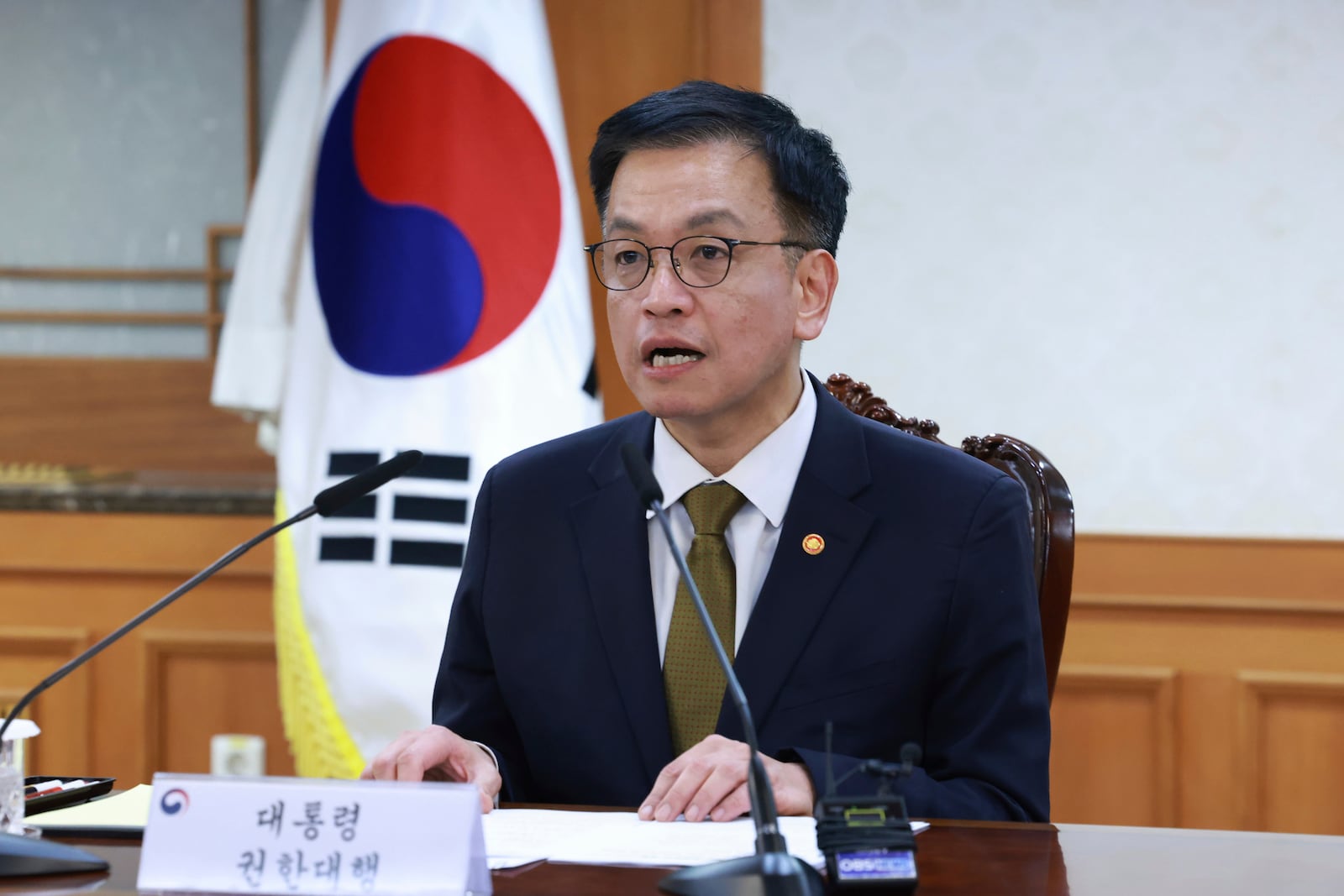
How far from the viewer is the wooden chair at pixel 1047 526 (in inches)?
61.4

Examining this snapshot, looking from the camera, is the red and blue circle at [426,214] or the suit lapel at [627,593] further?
the red and blue circle at [426,214]

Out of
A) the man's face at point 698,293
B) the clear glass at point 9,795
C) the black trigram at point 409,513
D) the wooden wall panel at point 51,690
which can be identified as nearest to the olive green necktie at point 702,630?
the man's face at point 698,293

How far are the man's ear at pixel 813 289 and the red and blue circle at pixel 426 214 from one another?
1137 mm

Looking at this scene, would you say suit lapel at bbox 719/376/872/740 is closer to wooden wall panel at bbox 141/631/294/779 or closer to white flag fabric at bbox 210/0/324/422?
white flag fabric at bbox 210/0/324/422

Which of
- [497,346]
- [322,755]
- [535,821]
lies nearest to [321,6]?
[497,346]

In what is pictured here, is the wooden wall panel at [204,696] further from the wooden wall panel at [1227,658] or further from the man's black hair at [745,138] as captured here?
the man's black hair at [745,138]

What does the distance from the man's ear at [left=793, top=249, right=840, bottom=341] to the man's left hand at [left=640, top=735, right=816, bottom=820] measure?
20.6 inches

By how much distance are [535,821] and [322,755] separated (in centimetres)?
153

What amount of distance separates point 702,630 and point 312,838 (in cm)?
56

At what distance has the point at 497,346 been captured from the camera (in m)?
2.54

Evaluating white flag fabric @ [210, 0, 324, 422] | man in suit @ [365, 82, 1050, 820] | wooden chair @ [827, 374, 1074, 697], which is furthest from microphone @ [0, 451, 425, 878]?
white flag fabric @ [210, 0, 324, 422]

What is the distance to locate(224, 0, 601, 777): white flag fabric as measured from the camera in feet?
8.20

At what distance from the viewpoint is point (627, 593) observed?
1406mm

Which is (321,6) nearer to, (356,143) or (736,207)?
(356,143)
